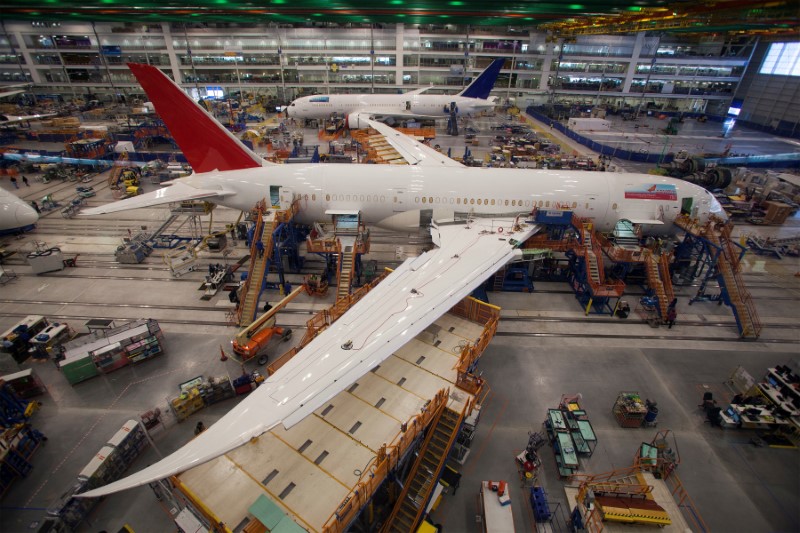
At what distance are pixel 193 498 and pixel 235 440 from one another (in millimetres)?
2620

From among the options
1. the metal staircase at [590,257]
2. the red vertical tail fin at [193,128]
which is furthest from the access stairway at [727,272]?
the red vertical tail fin at [193,128]

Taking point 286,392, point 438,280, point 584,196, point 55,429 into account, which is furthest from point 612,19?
point 55,429

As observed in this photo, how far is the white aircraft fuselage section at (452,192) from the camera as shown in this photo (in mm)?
23984

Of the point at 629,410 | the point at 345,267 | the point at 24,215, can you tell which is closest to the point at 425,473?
the point at 629,410

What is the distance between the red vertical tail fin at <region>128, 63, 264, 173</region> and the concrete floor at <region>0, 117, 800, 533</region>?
307 inches

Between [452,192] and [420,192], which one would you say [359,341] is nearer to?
[420,192]

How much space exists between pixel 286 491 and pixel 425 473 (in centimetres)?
435

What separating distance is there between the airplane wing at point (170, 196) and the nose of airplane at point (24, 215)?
10.8m

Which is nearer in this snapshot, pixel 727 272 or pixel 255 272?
pixel 255 272

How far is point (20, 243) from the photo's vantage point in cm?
2870

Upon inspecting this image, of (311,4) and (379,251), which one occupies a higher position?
(311,4)

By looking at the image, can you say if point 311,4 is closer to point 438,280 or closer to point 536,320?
point 438,280

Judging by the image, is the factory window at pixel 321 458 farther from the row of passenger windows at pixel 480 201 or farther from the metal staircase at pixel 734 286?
the metal staircase at pixel 734 286

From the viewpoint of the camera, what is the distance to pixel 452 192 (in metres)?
23.9
